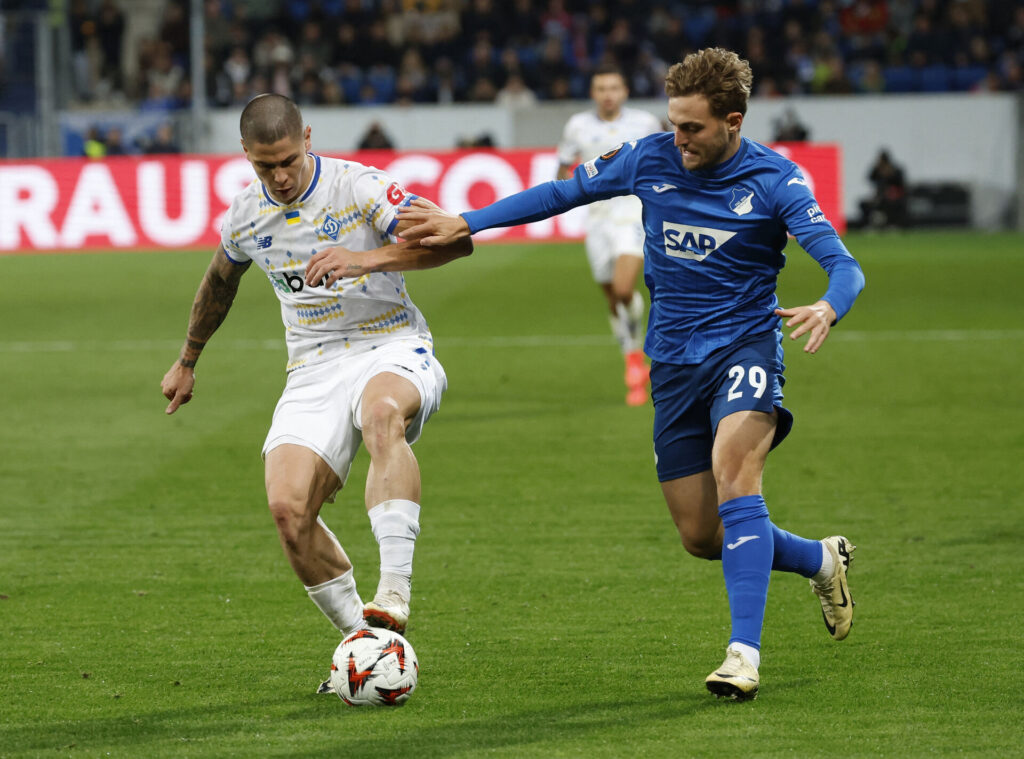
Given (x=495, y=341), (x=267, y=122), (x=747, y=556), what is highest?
(x=267, y=122)

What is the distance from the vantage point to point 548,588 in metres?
5.85

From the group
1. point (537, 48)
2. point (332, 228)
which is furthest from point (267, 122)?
point (537, 48)

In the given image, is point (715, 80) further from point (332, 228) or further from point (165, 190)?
point (165, 190)

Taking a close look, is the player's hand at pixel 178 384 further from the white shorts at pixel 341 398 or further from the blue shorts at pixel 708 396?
the blue shorts at pixel 708 396

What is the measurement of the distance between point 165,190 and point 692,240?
739 inches

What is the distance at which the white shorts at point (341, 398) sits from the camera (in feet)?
15.4

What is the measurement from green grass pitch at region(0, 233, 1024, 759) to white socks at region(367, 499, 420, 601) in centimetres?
38

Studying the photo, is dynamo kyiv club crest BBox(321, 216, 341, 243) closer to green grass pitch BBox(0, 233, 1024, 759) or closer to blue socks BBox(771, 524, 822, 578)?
green grass pitch BBox(0, 233, 1024, 759)

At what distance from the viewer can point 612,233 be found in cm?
1065

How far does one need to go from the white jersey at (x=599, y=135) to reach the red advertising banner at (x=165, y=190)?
11.0 meters

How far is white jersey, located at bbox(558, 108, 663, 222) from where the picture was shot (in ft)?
35.6

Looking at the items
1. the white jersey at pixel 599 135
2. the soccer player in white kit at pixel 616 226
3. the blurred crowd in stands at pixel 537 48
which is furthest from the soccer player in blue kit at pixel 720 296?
the blurred crowd in stands at pixel 537 48

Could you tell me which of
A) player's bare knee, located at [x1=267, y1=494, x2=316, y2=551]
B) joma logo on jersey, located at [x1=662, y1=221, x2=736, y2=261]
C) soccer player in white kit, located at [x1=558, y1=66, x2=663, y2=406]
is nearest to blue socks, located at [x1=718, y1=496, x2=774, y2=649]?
joma logo on jersey, located at [x1=662, y1=221, x2=736, y2=261]

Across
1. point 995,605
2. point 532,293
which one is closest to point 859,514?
point 995,605
